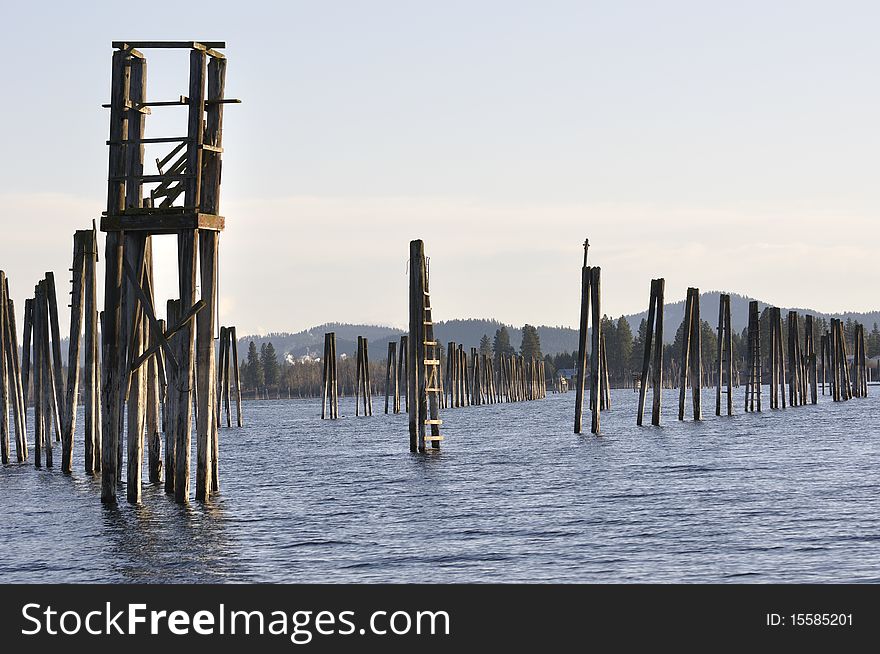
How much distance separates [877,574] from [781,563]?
149cm

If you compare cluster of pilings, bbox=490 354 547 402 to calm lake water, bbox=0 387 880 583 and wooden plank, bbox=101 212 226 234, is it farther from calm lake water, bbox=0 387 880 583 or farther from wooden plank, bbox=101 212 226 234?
wooden plank, bbox=101 212 226 234

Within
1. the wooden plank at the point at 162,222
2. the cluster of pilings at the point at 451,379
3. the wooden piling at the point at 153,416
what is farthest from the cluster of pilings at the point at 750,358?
the wooden plank at the point at 162,222

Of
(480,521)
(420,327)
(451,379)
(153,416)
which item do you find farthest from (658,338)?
(451,379)

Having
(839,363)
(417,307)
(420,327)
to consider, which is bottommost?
(839,363)

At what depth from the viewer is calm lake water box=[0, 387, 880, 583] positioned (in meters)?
18.1

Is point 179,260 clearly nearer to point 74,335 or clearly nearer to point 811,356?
point 74,335

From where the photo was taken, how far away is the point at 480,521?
23.6 metres

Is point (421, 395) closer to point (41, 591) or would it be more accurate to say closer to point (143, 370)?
point (143, 370)

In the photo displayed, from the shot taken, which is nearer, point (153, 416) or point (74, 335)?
point (153, 416)

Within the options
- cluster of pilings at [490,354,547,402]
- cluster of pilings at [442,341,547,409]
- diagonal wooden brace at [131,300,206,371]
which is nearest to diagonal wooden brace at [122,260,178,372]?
diagonal wooden brace at [131,300,206,371]

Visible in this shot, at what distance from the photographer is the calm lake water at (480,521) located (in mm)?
18078

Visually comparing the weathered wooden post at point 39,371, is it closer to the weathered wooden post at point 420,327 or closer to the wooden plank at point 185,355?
the weathered wooden post at point 420,327

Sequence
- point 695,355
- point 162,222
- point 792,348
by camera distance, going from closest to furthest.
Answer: point 162,222 → point 695,355 → point 792,348

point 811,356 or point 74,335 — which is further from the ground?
point 811,356
